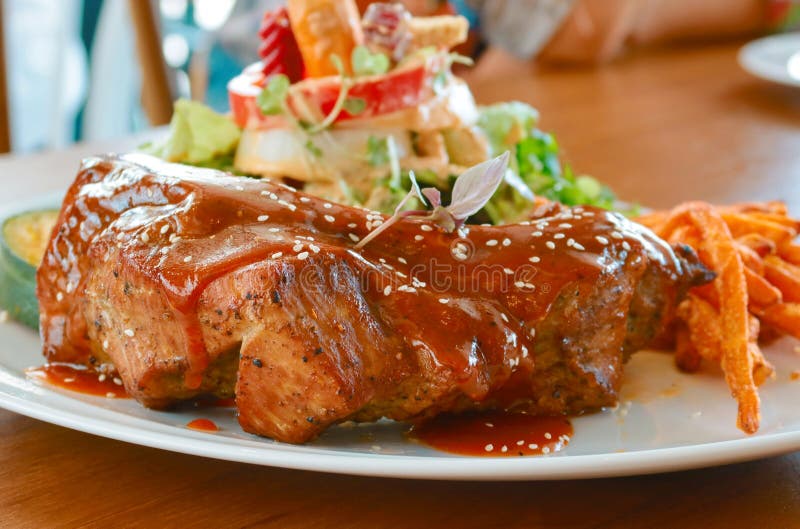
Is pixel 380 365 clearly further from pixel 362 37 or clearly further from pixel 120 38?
pixel 120 38

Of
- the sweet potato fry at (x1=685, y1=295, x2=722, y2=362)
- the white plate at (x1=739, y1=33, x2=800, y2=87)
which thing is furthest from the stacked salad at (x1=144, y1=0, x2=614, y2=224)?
the white plate at (x1=739, y1=33, x2=800, y2=87)

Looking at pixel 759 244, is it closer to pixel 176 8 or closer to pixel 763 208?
pixel 763 208

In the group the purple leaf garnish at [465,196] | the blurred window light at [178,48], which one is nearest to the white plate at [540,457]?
the purple leaf garnish at [465,196]

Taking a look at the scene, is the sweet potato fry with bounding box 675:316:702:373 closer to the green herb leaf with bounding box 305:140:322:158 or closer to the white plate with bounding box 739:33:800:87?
the green herb leaf with bounding box 305:140:322:158

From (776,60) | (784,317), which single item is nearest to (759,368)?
(784,317)

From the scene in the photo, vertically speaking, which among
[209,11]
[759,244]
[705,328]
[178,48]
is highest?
[759,244]

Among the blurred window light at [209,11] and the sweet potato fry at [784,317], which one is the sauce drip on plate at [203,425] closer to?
the sweet potato fry at [784,317]
